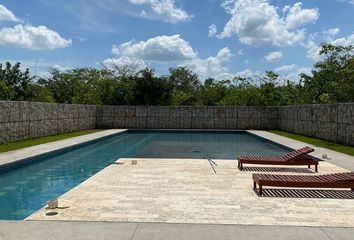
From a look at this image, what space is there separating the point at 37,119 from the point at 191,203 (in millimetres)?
13472

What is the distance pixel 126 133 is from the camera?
84.0 feet

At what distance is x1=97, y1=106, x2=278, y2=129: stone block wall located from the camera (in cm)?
2764

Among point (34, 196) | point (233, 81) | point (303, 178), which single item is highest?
point (233, 81)

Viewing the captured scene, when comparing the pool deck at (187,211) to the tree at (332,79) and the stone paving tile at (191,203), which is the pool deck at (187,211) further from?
the tree at (332,79)

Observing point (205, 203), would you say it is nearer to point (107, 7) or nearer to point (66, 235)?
point (66, 235)

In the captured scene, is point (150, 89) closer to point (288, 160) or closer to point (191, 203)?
point (288, 160)

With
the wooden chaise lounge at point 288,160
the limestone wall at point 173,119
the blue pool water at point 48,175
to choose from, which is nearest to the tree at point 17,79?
the limestone wall at point 173,119

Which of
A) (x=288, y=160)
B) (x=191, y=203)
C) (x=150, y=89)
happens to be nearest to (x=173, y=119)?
(x=150, y=89)

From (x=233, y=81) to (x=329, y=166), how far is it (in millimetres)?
35305

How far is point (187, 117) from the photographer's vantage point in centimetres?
2803

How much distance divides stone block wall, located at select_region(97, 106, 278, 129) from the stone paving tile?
18957 mm

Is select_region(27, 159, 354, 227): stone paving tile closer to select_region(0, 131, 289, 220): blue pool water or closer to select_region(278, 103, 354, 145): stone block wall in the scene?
select_region(0, 131, 289, 220): blue pool water

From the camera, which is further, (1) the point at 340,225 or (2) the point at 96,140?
(2) the point at 96,140

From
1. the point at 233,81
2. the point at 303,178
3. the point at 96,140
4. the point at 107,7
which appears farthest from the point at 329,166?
the point at 233,81
